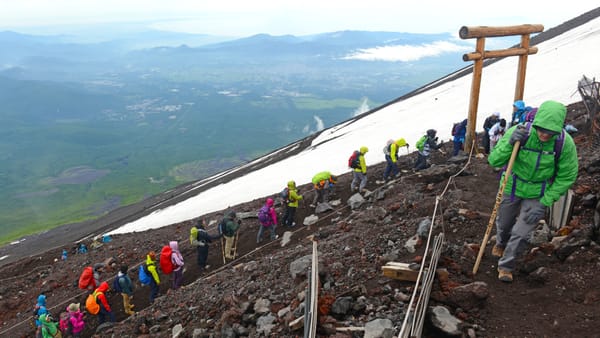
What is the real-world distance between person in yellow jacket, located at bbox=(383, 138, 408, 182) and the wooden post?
2.53 m

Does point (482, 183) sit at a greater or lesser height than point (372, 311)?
greater

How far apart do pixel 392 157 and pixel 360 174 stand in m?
1.52

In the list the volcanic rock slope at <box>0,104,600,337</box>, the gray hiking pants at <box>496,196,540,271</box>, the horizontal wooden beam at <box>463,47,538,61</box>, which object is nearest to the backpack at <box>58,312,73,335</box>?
the volcanic rock slope at <box>0,104,600,337</box>

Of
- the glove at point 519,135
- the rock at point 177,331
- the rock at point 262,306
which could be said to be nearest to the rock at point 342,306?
the rock at point 262,306

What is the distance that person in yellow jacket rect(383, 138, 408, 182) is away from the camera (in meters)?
16.3

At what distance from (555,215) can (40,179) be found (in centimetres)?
20144

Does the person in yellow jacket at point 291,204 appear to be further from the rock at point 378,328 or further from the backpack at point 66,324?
the rock at point 378,328

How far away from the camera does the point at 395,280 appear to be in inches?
265

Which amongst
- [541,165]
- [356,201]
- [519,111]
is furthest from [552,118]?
[356,201]

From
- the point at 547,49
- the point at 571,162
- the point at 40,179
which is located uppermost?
the point at 547,49

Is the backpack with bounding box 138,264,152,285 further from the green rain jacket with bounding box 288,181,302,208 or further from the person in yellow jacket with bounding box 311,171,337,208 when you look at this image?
the person in yellow jacket with bounding box 311,171,337,208

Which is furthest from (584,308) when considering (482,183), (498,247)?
(482,183)

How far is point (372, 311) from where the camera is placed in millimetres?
6133

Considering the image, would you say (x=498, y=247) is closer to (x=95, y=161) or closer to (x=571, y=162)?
(x=571, y=162)
